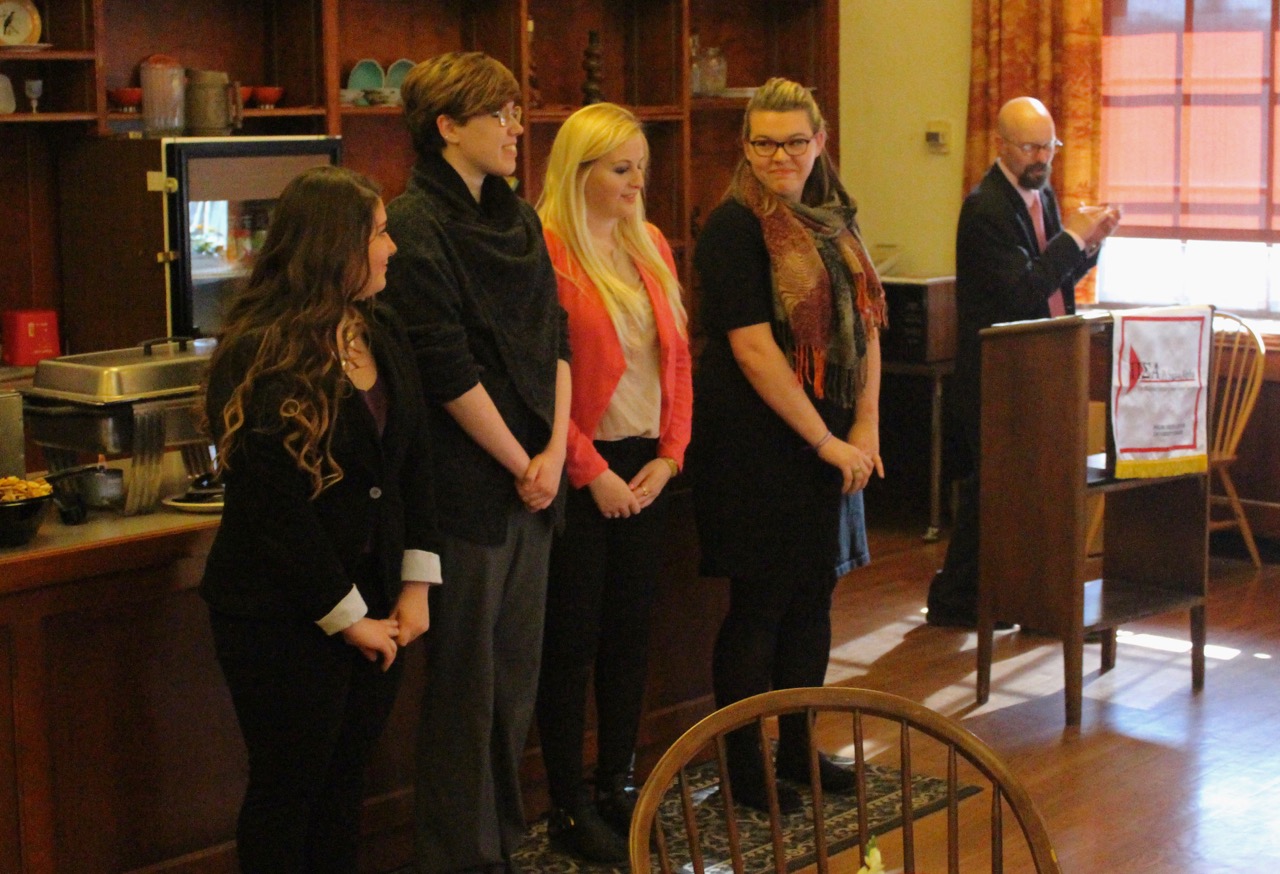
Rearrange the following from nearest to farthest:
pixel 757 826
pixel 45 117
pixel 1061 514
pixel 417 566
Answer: pixel 417 566
pixel 757 826
pixel 1061 514
pixel 45 117

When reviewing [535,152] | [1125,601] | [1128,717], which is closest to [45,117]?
[535,152]

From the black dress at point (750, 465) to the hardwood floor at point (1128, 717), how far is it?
626 mm

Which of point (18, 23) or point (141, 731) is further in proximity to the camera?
point (18, 23)

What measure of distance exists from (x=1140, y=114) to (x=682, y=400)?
3.58 m

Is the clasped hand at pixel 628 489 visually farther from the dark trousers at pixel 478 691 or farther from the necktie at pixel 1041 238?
the necktie at pixel 1041 238

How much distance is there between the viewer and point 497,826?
112 inches

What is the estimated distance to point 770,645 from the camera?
322 centimetres

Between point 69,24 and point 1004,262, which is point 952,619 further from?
point 69,24

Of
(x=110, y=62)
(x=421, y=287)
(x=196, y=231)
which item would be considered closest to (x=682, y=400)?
(x=421, y=287)

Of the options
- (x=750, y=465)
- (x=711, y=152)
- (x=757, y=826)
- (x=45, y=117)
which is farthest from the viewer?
(x=711, y=152)

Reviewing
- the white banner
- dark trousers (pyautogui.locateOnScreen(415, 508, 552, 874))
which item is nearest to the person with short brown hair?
dark trousers (pyautogui.locateOnScreen(415, 508, 552, 874))

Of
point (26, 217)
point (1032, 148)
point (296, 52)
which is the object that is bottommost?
point (26, 217)

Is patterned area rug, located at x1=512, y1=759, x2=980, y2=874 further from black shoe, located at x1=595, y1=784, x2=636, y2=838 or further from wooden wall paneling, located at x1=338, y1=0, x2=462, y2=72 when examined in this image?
wooden wall paneling, located at x1=338, y1=0, x2=462, y2=72

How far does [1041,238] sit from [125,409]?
2.78 m
